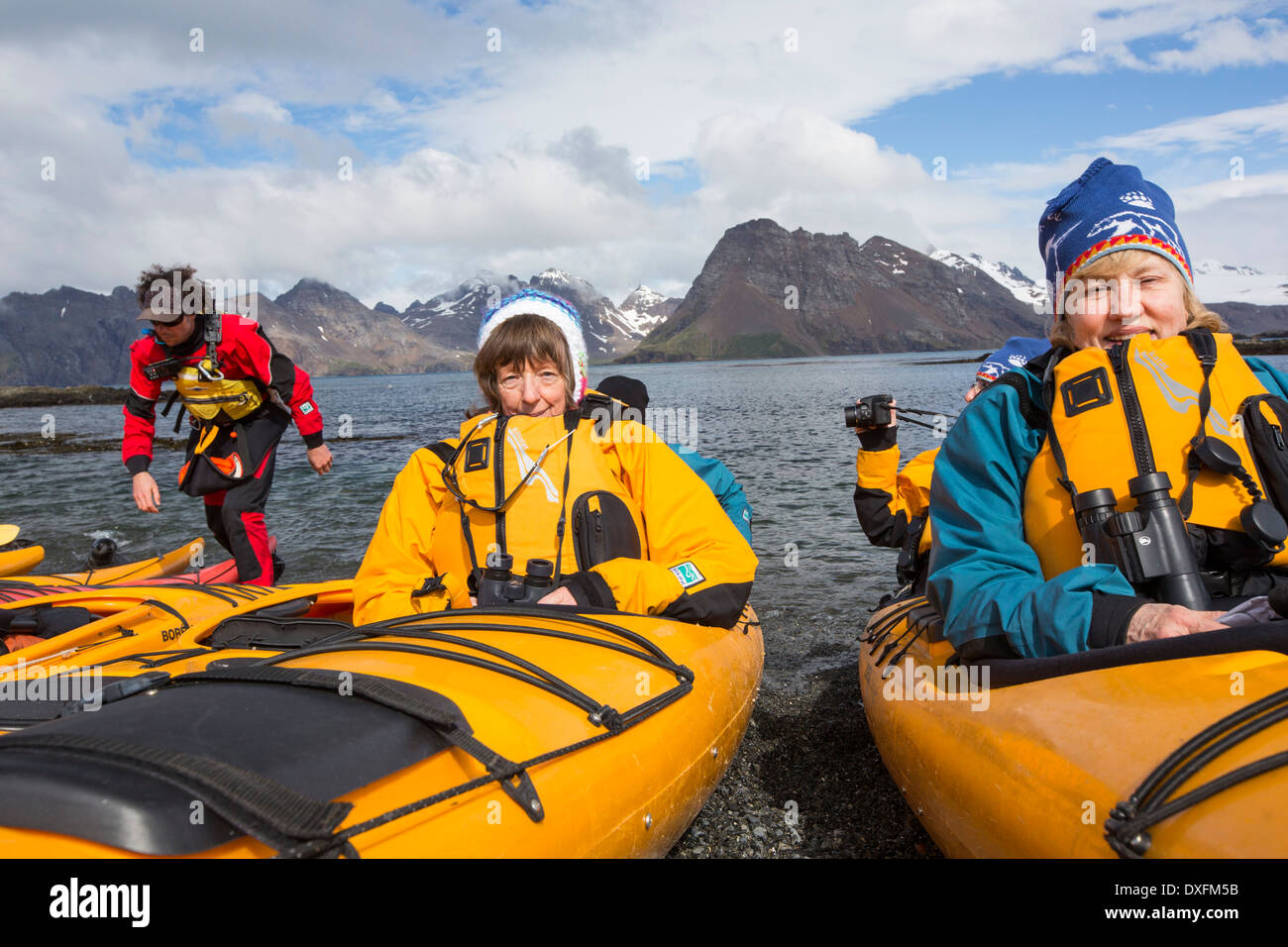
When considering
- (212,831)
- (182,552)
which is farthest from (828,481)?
(212,831)

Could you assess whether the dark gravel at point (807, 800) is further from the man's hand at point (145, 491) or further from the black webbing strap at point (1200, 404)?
the man's hand at point (145, 491)

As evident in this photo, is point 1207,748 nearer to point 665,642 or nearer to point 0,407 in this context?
point 665,642

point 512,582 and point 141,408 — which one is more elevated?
point 141,408

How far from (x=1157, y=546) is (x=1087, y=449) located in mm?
377

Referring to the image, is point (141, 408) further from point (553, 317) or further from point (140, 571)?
point (553, 317)

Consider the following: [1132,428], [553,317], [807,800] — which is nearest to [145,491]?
[553,317]

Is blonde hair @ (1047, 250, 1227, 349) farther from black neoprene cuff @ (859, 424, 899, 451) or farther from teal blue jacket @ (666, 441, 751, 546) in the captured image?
black neoprene cuff @ (859, 424, 899, 451)

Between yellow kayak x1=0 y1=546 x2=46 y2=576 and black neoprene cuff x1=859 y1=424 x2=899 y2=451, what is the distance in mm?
8255

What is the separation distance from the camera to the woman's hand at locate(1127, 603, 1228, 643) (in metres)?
2.11

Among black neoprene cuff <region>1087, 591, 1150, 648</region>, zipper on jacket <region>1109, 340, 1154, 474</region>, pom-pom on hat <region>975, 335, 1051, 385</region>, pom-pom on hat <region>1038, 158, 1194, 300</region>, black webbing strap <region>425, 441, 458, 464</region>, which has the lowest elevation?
black neoprene cuff <region>1087, 591, 1150, 648</region>

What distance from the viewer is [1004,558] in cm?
259

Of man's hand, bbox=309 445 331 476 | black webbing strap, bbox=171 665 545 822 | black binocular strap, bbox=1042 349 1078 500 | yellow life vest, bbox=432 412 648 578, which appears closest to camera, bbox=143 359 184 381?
A: man's hand, bbox=309 445 331 476

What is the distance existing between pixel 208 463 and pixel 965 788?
6.30 metres

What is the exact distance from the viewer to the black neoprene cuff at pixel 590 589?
3.38 m
